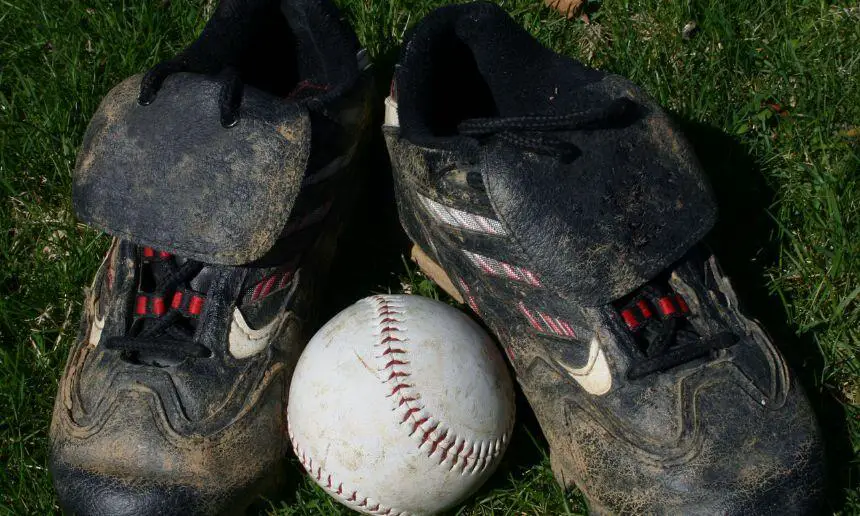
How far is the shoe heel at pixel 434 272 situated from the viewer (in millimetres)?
3514

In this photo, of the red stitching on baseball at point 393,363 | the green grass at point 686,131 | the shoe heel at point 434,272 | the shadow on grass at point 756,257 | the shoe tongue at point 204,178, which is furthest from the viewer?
the shoe heel at point 434,272

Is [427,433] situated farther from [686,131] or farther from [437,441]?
[686,131]

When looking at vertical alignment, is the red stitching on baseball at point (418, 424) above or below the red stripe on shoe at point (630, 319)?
below

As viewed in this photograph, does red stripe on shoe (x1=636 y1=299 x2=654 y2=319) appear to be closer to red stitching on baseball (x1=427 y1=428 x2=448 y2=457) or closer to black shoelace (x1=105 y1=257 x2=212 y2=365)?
red stitching on baseball (x1=427 y1=428 x2=448 y2=457)

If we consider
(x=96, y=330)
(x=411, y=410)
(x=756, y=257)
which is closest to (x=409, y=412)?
(x=411, y=410)

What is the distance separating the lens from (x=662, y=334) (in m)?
2.86

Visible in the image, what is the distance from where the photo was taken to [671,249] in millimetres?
2820

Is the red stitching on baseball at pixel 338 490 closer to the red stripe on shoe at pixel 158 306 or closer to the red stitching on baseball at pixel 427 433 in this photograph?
the red stitching on baseball at pixel 427 433

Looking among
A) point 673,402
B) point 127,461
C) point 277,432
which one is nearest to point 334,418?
point 277,432

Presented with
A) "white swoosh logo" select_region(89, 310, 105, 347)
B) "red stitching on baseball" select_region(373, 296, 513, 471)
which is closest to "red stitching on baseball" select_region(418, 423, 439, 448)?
"red stitching on baseball" select_region(373, 296, 513, 471)

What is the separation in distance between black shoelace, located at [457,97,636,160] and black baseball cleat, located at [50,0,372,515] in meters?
0.61

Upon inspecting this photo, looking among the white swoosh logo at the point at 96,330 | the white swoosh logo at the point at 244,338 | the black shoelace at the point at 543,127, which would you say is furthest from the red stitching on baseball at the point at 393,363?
the white swoosh logo at the point at 96,330

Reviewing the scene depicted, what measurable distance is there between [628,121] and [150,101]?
1599 millimetres

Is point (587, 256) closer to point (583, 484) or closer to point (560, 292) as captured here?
point (560, 292)
